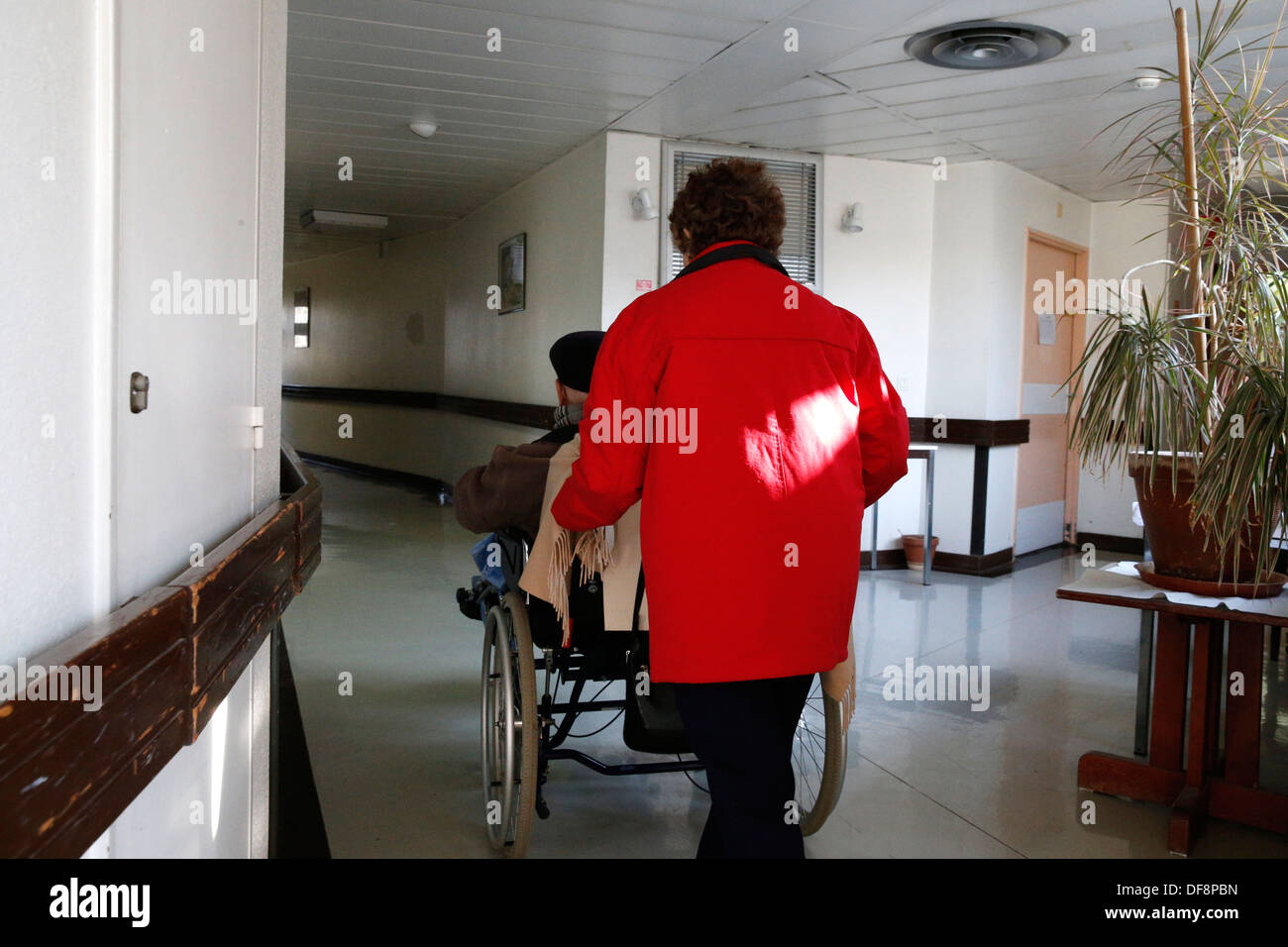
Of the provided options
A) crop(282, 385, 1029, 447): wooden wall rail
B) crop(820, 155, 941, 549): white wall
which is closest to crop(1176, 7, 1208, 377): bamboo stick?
crop(282, 385, 1029, 447): wooden wall rail

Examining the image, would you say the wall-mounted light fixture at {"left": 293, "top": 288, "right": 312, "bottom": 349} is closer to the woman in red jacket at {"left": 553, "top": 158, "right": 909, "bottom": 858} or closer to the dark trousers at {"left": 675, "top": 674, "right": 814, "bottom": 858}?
the woman in red jacket at {"left": 553, "top": 158, "right": 909, "bottom": 858}

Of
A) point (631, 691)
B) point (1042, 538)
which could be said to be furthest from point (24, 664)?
point (1042, 538)

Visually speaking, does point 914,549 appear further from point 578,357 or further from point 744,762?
point 744,762

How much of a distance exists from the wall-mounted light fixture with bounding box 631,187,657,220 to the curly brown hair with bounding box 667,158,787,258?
12.6ft

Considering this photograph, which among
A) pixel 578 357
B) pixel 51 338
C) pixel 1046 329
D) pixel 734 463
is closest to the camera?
pixel 51 338

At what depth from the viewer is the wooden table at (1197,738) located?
2613mm

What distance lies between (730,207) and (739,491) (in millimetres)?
567

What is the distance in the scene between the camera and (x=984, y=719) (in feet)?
11.7

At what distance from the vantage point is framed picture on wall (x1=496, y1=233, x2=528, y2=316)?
7.18m

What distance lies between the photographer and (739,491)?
164 cm

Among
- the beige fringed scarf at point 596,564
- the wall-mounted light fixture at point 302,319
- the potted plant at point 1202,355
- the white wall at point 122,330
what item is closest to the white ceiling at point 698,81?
the potted plant at point 1202,355

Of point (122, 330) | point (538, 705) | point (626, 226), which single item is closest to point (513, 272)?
point (626, 226)

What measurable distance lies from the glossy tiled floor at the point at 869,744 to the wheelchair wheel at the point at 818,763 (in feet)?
0.31

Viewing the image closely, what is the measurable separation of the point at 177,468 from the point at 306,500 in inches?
28.7
